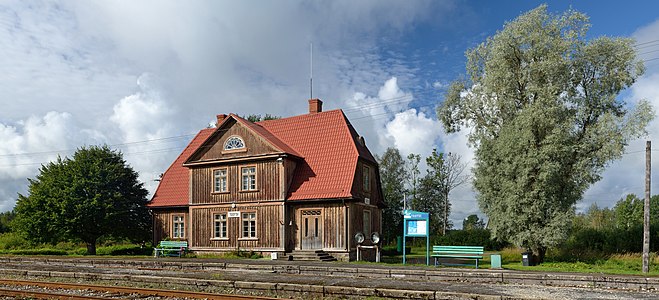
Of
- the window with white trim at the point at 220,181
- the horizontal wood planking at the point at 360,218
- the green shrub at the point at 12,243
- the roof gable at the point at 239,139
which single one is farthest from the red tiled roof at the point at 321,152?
the green shrub at the point at 12,243

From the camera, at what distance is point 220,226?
32.1 metres

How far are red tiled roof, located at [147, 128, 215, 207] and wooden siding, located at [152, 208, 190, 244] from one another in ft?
1.77

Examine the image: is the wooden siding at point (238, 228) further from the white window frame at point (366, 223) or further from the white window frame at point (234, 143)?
the white window frame at point (366, 223)

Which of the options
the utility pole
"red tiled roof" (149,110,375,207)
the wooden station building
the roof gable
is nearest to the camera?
→ the utility pole

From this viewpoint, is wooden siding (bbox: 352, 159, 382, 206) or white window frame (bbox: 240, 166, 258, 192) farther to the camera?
white window frame (bbox: 240, 166, 258, 192)

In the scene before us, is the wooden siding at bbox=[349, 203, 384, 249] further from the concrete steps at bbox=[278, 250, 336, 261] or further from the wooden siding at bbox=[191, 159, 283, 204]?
the wooden siding at bbox=[191, 159, 283, 204]

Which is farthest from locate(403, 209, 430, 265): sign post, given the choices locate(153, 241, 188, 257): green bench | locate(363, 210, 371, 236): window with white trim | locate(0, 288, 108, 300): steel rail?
locate(0, 288, 108, 300): steel rail

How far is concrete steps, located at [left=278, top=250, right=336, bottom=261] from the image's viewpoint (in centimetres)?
2783

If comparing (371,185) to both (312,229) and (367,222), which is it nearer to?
(367,222)

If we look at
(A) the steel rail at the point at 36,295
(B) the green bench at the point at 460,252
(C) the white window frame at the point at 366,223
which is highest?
(C) the white window frame at the point at 366,223

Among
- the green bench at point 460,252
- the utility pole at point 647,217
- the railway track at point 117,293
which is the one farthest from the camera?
the utility pole at point 647,217

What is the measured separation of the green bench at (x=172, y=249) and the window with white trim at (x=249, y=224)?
3625 millimetres

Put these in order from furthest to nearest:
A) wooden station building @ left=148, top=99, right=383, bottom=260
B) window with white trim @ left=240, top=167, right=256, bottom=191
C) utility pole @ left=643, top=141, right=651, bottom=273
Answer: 1. window with white trim @ left=240, top=167, right=256, bottom=191
2. wooden station building @ left=148, top=99, right=383, bottom=260
3. utility pole @ left=643, top=141, right=651, bottom=273

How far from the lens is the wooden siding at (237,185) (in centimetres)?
3014
